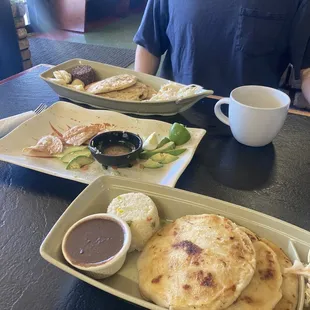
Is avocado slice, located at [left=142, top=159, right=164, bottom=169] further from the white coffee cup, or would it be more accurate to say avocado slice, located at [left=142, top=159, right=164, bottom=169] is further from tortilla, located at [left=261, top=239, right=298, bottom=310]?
tortilla, located at [left=261, top=239, right=298, bottom=310]

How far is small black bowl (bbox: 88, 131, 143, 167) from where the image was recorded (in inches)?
43.5

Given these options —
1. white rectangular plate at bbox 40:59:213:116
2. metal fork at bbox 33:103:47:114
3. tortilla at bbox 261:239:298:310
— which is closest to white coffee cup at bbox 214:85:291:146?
white rectangular plate at bbox 40:59:213:116

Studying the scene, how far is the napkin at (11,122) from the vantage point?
1297 millimetres

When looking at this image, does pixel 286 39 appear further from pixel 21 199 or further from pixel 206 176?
pixel 21 199

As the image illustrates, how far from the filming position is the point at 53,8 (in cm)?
543

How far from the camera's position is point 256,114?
1.18 m

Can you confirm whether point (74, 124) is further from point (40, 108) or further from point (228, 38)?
point (228, 38)

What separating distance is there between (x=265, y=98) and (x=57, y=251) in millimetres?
893

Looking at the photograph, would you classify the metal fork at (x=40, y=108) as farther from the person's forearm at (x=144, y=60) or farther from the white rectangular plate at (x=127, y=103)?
the person's forearm at (x=144, y=60)

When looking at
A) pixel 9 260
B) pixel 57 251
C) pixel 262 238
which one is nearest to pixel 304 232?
pixel 262 238

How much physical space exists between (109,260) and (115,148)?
1.65 ft

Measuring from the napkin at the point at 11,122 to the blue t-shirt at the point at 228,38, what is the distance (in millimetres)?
806

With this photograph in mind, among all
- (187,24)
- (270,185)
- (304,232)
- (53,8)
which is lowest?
(53,8)

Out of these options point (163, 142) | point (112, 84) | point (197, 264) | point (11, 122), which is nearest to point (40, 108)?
point (11, 122)
